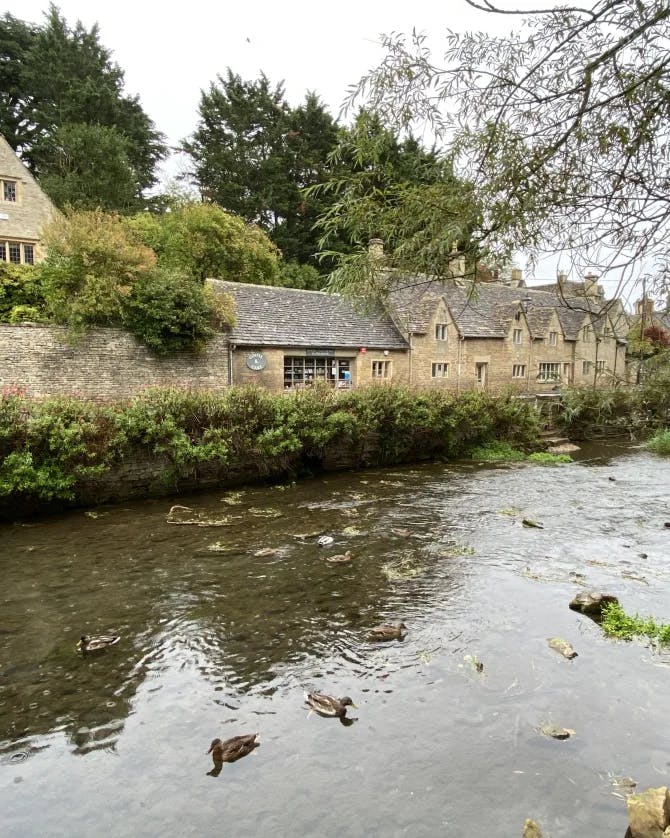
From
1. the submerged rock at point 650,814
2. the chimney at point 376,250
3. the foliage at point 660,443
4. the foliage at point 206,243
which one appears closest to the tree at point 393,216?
the chimney at point 376,250

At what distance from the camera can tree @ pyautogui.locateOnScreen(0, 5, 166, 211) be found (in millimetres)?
34969

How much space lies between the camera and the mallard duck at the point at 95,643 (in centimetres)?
601

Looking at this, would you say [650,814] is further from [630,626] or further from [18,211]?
[18,211]

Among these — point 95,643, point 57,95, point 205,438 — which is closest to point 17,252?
point 57,95

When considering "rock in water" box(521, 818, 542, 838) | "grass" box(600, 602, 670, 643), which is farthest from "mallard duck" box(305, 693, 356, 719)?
"grass" box(600, 602, 670, 643)

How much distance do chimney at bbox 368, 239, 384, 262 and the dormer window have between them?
27.7 meters

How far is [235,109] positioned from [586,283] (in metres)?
43.9

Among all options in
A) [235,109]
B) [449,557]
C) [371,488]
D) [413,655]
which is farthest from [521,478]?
[235,109]

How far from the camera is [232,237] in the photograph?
2753 centimetres

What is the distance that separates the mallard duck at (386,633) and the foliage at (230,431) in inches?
300

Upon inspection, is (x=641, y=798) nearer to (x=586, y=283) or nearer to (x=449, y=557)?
(x=586, y=283)

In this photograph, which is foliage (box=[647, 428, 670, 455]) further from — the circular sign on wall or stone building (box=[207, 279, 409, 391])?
the circular sign on wall

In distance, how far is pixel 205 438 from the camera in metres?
13.0

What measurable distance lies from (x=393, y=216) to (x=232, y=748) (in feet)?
17.2
